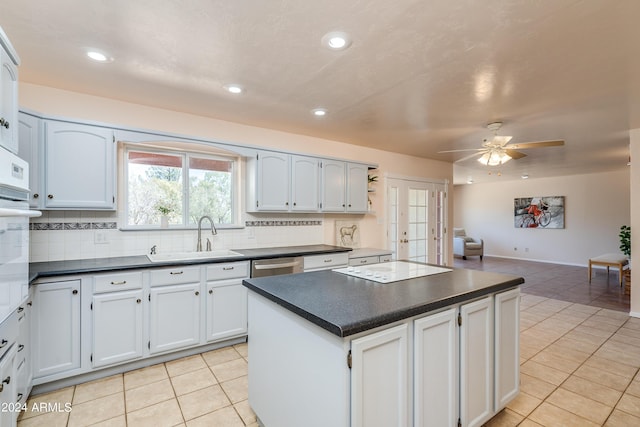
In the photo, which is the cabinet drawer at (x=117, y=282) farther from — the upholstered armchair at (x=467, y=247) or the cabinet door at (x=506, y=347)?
the upholstered armchair at (x=467, y=247)

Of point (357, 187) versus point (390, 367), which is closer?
point (390, 367)

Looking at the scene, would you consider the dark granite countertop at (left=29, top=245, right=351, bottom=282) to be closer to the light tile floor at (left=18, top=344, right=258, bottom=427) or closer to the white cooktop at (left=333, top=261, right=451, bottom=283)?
the light tile floor at (left=18, top=344, right=258, bottom=427)

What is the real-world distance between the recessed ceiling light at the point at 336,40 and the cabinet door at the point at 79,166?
209cm

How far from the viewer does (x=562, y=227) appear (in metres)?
8.02

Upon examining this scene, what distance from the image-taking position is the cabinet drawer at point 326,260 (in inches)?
138

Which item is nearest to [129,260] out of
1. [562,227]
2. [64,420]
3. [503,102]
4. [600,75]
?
[64,420]

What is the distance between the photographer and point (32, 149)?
2.37 metres

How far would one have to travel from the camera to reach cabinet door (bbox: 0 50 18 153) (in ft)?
5.08

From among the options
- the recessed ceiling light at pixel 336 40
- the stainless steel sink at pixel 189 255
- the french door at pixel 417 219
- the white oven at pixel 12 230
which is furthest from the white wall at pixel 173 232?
the recessed ceiling light at pixel 336 40

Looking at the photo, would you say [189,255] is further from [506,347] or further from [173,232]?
[506,347]

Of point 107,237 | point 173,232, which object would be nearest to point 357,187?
point 173,232

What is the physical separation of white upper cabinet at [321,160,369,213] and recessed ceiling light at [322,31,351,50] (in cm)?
208

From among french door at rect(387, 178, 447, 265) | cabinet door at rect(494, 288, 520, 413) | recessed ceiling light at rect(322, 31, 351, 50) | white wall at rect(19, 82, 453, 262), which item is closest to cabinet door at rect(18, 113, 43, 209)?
white wall at rect(19, 82, 453, 262)

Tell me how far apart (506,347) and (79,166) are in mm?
3570
